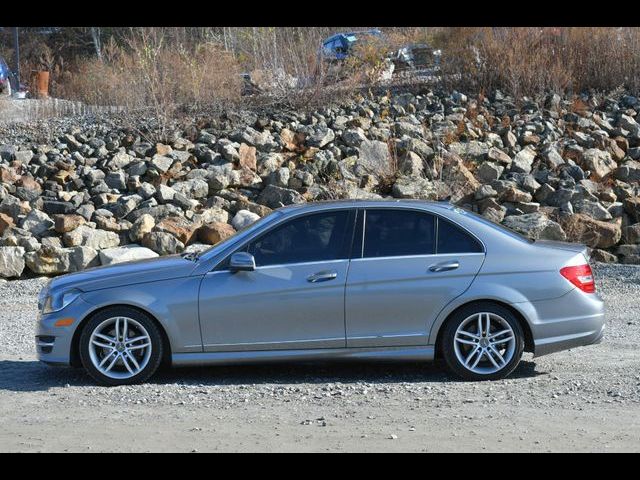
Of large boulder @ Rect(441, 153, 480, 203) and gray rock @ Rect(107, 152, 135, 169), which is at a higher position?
gray rock @ Rect(107, 152, 135, 169)

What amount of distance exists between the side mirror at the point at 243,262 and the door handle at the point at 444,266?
1.45 m

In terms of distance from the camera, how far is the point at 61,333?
8148 millimetres

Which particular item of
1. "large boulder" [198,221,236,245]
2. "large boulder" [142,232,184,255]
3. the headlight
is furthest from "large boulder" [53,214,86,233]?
the headlight

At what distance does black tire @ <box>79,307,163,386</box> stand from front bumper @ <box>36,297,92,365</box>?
0.11 meters

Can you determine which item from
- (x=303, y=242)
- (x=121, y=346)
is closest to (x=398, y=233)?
(x=303, y=242)

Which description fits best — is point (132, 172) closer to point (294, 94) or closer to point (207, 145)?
point (207, 145)

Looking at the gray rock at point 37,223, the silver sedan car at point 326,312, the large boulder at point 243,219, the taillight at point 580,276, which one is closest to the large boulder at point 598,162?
the large boulder at point 243,219

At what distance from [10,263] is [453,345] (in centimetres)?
841

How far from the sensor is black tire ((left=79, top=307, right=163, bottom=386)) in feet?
26.5

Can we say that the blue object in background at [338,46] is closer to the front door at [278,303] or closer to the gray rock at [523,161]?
the gray rock at [523,161]

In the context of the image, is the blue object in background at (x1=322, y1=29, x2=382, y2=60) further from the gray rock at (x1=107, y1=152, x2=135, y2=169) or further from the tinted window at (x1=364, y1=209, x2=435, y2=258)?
the tinted window at (x1=364, y1=209, x2=435, y2=258)

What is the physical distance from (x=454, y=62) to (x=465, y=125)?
398 centimetres

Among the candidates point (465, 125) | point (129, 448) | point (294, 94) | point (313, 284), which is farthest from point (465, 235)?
point (294, 94)

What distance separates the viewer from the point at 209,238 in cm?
1538
